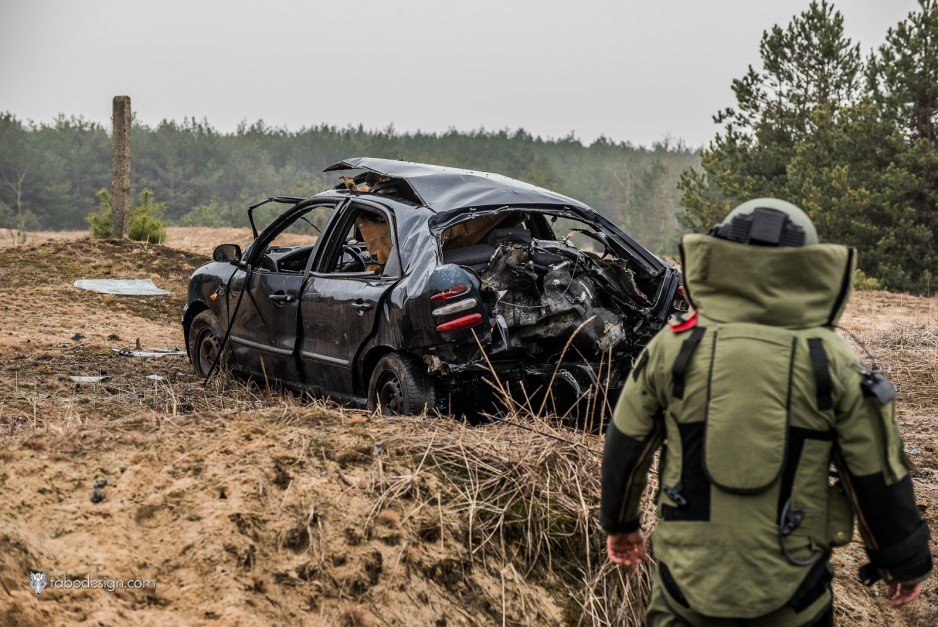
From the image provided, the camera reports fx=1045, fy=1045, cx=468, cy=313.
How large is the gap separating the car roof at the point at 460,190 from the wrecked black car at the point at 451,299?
0.01 metres

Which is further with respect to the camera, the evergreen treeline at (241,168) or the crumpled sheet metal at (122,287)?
the evergreen treeline at (241,168)

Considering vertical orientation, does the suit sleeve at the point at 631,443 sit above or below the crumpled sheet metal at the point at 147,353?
above

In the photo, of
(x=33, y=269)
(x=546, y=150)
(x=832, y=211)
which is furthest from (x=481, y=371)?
(x=546, y=150)

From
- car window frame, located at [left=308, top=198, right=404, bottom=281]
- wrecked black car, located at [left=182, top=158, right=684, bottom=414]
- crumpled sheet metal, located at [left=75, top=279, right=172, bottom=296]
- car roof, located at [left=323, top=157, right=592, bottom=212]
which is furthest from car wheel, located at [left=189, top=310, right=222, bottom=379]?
crumpled sheet metal, located at [left=75, top=279, right=172, bottom=296]

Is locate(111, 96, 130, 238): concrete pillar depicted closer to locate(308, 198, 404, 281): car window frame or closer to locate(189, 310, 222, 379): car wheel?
locate(189, 310, 222, 379): car wheel

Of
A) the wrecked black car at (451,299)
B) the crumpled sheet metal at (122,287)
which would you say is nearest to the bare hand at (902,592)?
the wrecked black car at (451,299)

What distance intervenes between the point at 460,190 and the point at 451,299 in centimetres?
105

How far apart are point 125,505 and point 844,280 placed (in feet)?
8.43

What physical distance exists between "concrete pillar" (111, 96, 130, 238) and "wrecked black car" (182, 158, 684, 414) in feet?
37.3

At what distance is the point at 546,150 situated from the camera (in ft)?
295

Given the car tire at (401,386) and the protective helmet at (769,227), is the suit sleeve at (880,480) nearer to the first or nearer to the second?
the protective helmet at (769,227)

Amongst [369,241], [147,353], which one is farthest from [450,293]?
[147,353]

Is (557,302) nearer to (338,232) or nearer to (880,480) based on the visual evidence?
(338,232)

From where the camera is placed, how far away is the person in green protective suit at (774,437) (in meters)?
2.61
